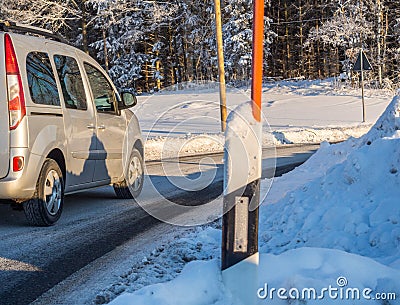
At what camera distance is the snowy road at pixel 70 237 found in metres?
4.31

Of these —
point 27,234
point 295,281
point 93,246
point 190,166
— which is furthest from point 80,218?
point 190,166

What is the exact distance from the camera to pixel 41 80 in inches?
242

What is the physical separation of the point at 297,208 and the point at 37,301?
2.51 metres

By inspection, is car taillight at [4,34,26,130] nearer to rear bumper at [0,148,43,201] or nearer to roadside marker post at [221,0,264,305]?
rear bumper at [0,148,43,201]

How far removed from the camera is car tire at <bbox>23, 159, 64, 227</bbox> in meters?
5.93

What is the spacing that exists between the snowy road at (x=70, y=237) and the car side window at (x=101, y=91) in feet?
4.41

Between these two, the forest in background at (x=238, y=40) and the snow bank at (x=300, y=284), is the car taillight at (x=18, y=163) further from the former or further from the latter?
the forest in background at (x=238, y=40)

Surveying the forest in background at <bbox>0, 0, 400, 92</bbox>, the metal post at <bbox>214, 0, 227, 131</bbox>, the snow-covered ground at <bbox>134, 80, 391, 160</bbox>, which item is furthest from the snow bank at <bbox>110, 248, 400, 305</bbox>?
the forest in background at <bbox>0, 0, 400, 92</bbox>

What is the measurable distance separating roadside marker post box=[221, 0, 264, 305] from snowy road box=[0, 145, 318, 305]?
1410 mm

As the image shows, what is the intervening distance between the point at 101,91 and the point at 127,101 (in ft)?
1.56

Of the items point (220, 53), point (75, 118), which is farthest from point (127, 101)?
point (220, 53)

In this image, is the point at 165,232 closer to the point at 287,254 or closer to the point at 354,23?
the point at 287,254

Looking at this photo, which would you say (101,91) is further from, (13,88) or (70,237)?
(70,237)

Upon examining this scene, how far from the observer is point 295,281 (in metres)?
3.32
